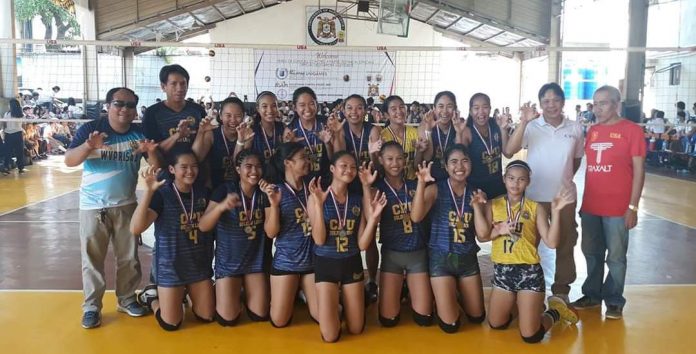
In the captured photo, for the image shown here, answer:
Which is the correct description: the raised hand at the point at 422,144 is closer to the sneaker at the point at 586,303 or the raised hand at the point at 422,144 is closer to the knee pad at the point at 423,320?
the knee pad at the point at 423,320

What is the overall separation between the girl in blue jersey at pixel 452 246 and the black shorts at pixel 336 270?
51 centimetres

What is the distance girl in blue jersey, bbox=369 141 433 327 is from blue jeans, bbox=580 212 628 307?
1.19m

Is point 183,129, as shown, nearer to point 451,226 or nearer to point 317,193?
point 317,193

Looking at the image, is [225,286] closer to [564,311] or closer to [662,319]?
[564,311]

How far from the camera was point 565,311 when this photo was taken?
3.70 metres

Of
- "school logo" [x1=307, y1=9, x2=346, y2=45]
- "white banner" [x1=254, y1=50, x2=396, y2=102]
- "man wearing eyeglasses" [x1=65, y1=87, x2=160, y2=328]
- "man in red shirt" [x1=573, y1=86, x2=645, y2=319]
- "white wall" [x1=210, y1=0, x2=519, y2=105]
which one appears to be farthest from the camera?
"school logo" [x1=307, y1=9, x2=346, y2=45]

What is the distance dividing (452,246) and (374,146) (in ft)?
2.83

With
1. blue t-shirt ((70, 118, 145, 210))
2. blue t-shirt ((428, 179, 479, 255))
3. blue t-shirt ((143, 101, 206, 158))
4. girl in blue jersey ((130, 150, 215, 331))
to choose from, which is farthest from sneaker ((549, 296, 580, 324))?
blue t-shirt ((70, 118, 145, 210))

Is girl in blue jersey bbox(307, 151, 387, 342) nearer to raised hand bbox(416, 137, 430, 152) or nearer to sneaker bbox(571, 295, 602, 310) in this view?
raised hand bbox(416, 137, 430, 152)

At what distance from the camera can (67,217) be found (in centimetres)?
752

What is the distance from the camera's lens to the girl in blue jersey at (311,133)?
400 centimetres

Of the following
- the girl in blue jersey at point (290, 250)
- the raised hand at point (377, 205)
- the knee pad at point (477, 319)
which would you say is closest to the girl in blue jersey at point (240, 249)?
the girl in blue jersey at point (290, 250)

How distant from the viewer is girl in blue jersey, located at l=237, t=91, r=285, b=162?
3973mm

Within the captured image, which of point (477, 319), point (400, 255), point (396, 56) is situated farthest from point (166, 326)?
point (396, 56)
